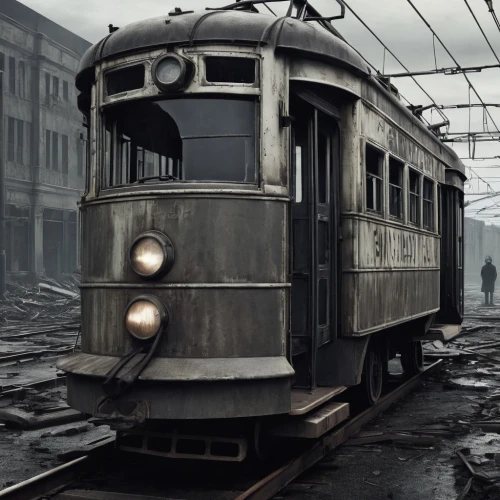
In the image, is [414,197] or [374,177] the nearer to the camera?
[374,177]

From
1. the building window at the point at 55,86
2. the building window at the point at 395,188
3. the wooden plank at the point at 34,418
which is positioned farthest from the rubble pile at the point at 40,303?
the building window at the point at 395,188

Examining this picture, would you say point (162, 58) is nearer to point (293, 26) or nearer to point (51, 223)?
point (293, 26)

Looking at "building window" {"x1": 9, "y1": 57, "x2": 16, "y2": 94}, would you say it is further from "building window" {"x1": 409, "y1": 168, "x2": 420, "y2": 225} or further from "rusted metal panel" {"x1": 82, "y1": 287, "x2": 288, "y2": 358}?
"rusted metal panel" {"x1": 82, "y1": 287, "x2": 288, "y2": 358}

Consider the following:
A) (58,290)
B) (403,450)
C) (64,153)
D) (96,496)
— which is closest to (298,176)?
(403,450)

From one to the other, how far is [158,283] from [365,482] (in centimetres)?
218

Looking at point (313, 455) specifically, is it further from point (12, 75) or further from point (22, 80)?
point (22, 80)

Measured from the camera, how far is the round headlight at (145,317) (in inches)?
217

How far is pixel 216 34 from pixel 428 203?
538 centimetres

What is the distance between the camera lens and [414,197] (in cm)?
955

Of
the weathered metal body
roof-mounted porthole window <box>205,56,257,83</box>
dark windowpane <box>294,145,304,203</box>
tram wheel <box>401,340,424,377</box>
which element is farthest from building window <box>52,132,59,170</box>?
roof-mounted porthole window <box>205,56,257,83</box>

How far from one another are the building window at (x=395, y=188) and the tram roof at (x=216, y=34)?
7.44ft

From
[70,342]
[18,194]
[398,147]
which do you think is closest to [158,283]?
[398,147]

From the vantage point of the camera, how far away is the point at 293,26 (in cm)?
608

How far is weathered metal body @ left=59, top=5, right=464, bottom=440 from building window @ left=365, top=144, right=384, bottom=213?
81 centimetres
